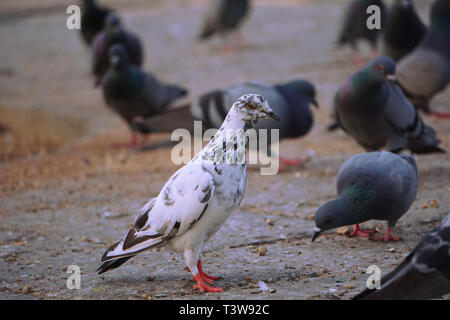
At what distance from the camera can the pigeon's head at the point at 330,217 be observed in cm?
382

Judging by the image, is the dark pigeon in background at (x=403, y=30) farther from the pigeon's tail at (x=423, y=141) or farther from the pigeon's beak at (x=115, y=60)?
the pigeon's beak at (x=115, y=60)

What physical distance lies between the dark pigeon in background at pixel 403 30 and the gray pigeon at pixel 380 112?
245 centimetres

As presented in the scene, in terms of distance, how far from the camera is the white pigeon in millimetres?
3273

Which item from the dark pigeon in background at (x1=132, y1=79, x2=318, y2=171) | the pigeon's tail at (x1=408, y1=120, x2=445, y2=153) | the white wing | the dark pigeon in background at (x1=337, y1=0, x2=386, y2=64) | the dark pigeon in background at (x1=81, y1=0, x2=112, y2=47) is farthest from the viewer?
the dark pigeon in background at (x1=81, y1=0, x2=112, y2=47)

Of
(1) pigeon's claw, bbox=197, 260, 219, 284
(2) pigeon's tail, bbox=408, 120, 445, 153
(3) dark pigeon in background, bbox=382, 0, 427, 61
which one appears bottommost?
(1) pigeon's claw, bbox=197, 260, 219, 284

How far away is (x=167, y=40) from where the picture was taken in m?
12.8

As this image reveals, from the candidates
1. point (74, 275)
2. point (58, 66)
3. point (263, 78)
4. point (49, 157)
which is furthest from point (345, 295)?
point (58, 66)

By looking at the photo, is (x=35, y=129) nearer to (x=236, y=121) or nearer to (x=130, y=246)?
(x=130, y=246)

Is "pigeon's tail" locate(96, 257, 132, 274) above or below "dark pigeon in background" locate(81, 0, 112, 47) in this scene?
below

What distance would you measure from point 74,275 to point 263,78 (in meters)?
6.39
